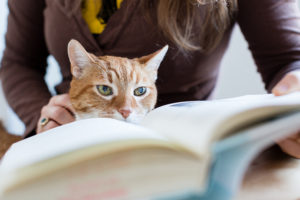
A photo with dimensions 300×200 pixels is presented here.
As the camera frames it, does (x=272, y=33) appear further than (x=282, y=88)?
Yes

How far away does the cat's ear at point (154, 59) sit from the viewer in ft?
2.09

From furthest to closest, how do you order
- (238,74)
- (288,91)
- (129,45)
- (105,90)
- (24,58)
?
1. (238,74)
2. (24,58)
3. (129,45)
4. (105,90)
5. (288,91)

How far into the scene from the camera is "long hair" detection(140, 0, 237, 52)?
2.33 ft

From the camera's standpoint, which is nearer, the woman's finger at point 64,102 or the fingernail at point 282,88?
the fingernail at point 282,88

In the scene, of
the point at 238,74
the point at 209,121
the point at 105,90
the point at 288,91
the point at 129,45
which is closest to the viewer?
the point at 209,121

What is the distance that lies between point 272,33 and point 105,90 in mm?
455

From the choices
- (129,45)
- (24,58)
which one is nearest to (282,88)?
(129,45)

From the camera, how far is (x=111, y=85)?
61cm

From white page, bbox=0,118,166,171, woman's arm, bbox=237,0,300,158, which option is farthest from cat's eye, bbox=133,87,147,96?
woman's arm, bbox=237,0,300,158

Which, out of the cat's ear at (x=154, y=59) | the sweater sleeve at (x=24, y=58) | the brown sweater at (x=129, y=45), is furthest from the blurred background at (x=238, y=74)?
the sweater sleeve at (x=24, y=58)

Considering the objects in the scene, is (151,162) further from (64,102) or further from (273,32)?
(273,32)

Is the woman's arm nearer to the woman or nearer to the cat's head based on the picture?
the woman

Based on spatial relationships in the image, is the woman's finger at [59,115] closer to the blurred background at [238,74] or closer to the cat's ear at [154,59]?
the cat's ear at [154,59]

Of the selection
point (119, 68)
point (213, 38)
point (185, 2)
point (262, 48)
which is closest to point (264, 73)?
point (262, 48)
